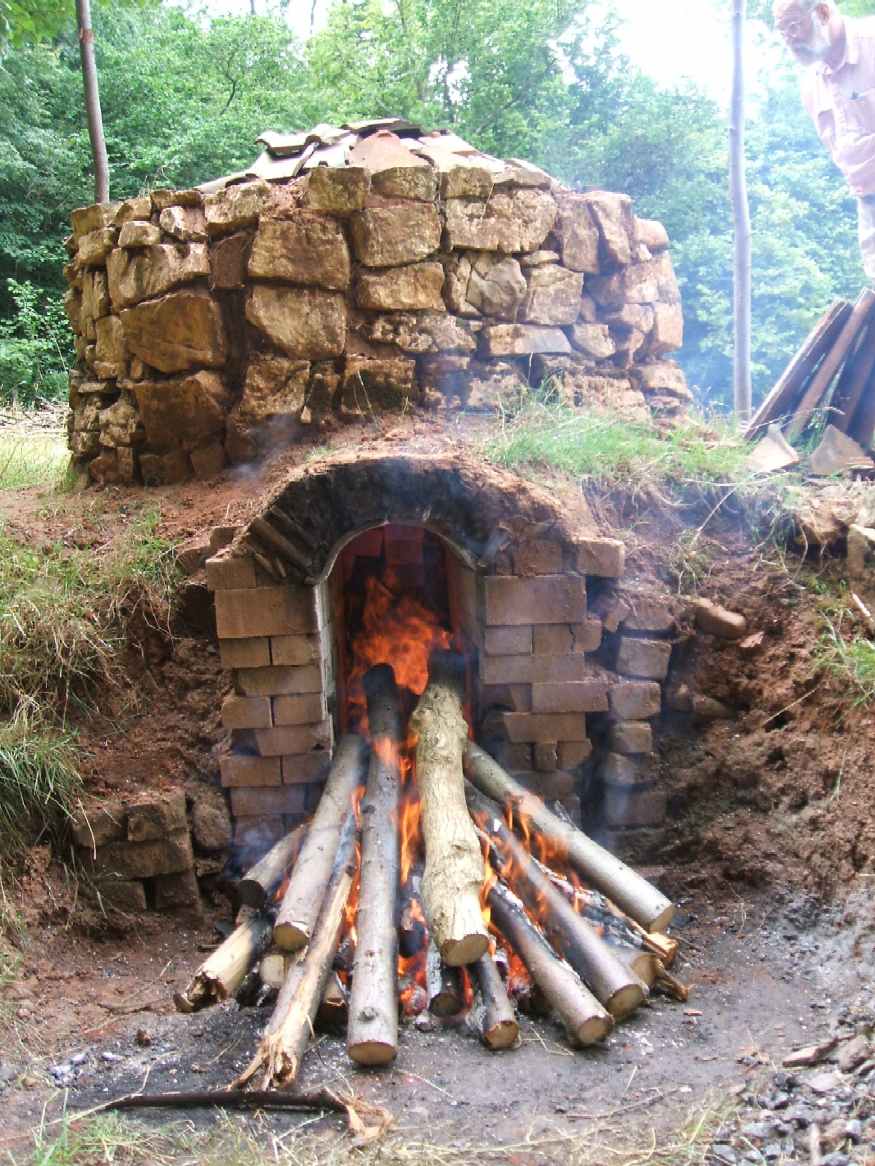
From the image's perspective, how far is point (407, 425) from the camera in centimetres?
512

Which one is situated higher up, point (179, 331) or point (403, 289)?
point (403, 289)

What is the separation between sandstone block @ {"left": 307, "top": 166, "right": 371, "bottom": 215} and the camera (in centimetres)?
512

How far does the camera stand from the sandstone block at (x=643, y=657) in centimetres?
438

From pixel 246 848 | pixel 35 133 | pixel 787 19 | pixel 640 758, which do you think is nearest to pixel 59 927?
pixel 246 848

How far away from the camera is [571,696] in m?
4.33

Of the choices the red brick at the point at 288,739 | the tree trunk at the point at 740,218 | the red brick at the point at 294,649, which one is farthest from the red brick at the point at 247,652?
the tree trunk at the point at 740,218

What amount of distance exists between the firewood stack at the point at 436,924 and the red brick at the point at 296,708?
0.29m

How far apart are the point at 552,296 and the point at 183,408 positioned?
2189 mm

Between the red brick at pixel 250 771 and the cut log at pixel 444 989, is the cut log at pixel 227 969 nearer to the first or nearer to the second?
the cut log at pixel 444 989

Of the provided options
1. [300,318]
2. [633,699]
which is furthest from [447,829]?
[300,318]

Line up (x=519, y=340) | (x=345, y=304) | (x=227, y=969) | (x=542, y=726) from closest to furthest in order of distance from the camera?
(x=227, y=969) → (x=542, y=726) → (x=345, y=304) → (x=519, y=340)

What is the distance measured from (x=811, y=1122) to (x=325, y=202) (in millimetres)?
4577

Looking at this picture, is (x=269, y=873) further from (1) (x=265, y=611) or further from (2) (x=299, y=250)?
(2) (x=299, y=250)

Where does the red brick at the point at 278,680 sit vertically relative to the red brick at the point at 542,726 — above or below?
above
